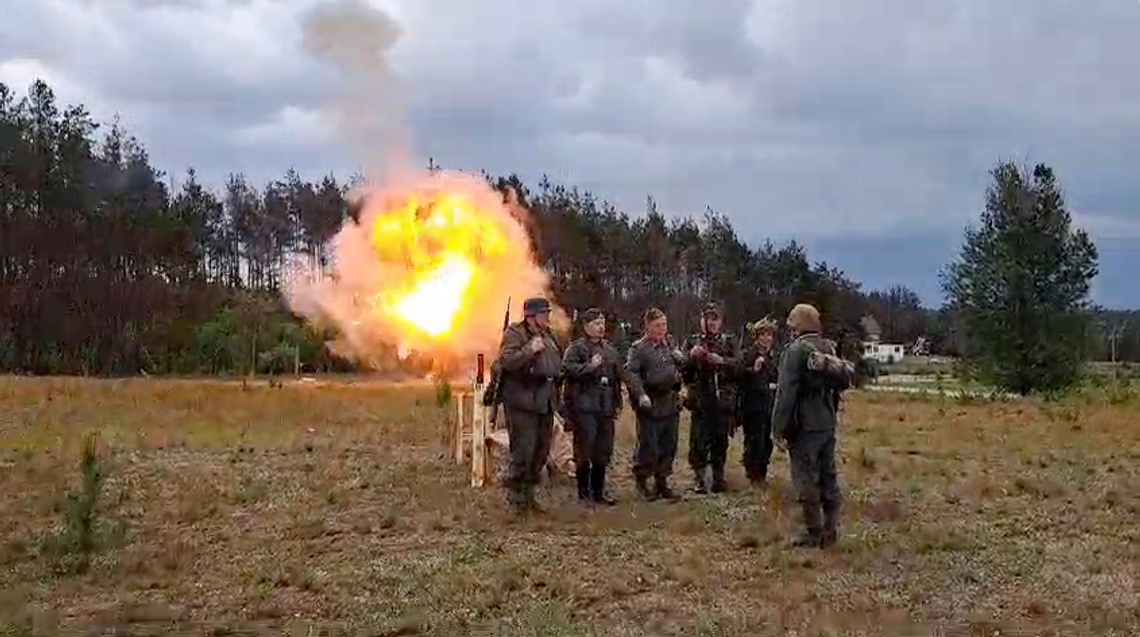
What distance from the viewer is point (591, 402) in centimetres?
1227

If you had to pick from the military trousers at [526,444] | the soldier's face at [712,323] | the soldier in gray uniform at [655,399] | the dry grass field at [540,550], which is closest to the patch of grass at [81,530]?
the dry grass field at [540,550]

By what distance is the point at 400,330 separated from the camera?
21.7 meters

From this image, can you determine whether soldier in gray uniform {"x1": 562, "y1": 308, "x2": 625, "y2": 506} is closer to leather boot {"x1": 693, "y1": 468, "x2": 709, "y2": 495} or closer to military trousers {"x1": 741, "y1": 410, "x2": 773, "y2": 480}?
leather boot {"x1": 693, "y1": 468, "x2": 709, "y2": 495}

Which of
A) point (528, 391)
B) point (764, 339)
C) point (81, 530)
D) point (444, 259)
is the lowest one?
point (81, 530)

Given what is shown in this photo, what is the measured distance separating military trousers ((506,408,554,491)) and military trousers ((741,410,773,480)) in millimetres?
2553

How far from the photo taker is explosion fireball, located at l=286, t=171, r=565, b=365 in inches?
768

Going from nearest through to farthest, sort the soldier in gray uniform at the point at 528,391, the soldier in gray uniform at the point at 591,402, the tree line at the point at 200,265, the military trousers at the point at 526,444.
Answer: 1. the soldier in gray uniform at the point at 528,391
2. the military trousers at the point at 526,444
3. the soldier in gray uniform at the point at 591,402
4. the tree line at the point at 200,265

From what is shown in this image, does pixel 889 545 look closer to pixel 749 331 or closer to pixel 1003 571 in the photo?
pixel 1003 571

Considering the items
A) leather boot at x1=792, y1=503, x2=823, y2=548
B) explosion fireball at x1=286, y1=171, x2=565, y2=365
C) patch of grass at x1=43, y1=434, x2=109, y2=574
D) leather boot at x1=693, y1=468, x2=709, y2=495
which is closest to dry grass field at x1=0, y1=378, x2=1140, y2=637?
patch of grass at x1=43, y1=434, x2=109, y2=574

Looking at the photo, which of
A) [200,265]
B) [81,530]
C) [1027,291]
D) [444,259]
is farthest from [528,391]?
[200,265]

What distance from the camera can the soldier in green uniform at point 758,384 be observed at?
12.8 meters

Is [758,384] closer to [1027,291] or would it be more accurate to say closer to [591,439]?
[591,439]

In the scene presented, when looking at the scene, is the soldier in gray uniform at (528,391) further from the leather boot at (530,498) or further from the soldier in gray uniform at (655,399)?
the soldier in gray uniform at (655,399)

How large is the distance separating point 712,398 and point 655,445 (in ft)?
2.80
